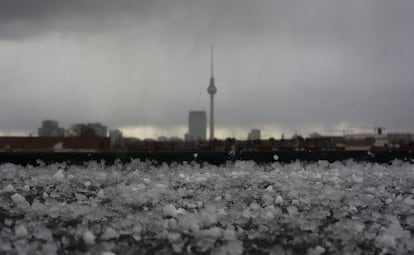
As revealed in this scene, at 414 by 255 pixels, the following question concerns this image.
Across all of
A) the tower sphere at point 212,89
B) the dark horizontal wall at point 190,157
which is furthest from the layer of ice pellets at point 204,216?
the tower sphere at point 212,89

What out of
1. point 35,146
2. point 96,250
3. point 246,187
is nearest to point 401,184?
point 246,187

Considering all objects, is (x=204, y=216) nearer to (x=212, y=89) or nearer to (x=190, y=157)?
(x=190, y=157)

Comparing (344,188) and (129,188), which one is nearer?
(129,188)

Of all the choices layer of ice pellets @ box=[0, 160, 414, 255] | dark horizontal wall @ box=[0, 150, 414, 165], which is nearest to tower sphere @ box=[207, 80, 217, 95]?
dark horizontal wall @ box=[0, 150, 414, 165]

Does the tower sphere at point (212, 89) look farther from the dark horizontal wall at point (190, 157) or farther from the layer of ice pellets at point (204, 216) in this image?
the layer of ice pellets at point (204, 216)

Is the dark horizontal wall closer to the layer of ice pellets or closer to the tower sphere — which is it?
the layer of ice pellets

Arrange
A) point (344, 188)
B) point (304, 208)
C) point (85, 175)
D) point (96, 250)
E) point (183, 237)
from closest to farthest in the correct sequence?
point (96, 250) → point (183, 237) → point (304, 208) → point (344, 188) → point (85, 175)

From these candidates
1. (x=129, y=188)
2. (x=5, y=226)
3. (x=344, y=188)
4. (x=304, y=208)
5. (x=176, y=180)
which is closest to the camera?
(x=5, y=226)

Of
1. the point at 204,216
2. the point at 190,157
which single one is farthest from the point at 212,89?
the point at 204,216

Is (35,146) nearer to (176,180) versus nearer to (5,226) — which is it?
(176,180)
